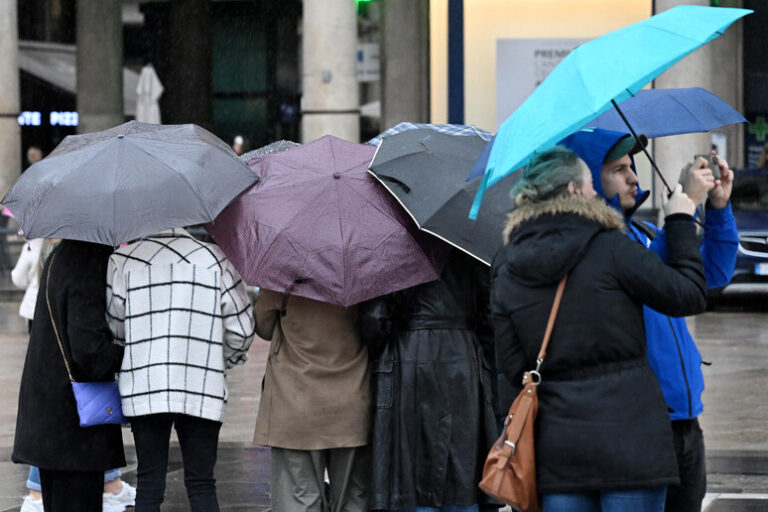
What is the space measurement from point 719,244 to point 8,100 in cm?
1903

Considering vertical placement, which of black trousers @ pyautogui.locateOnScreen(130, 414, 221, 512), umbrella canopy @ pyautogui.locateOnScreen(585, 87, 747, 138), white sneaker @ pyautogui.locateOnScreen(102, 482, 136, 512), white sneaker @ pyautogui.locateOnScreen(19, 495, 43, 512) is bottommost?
white sneaker @ pyautogui.locateOnScreen(102, 482, 136, 512)

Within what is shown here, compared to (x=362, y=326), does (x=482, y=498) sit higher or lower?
lower

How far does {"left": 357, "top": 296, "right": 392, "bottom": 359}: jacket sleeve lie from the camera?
5602 millimetres

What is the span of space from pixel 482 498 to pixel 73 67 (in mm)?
27507

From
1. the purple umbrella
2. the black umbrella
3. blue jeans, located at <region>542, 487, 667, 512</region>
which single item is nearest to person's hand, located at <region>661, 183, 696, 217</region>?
blue jeans, located at <region>542, 487, 667, 512</region>

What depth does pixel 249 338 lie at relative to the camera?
18.6 ft

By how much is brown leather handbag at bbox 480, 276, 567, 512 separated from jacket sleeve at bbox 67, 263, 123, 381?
192cm

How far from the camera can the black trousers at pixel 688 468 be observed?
176 inches

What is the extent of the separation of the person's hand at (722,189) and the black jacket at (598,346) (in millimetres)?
388

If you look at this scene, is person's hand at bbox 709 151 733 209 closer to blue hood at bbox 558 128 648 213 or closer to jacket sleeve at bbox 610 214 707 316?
blue hood at bbox 558 128 648 213

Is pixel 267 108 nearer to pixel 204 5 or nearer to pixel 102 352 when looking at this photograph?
pixel 204 5

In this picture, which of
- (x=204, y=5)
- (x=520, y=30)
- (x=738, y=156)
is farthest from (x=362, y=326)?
(x=204, y=5)

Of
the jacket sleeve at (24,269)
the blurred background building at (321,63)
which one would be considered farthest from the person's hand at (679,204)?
the blurred background building at (321,63)

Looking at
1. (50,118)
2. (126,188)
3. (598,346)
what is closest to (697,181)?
(598,346)
